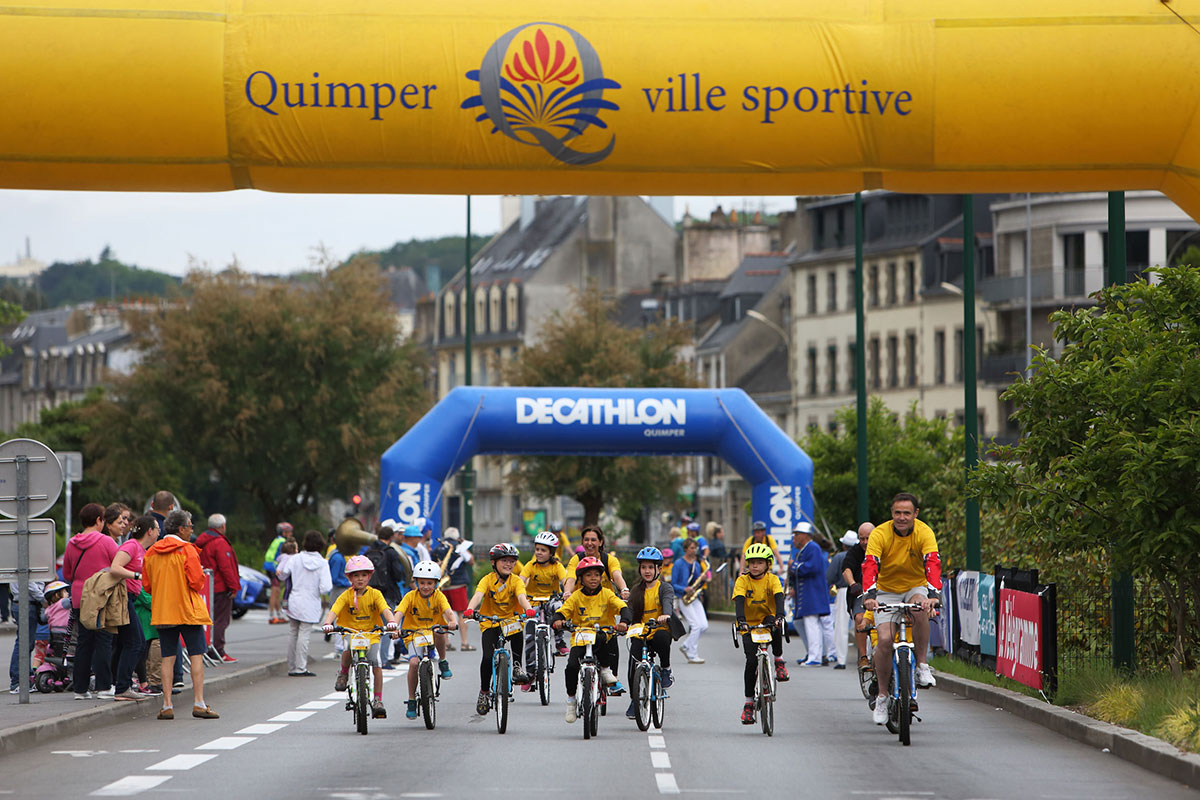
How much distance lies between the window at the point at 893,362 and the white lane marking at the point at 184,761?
70.0 m

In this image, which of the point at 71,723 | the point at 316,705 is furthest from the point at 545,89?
the point at 316,705

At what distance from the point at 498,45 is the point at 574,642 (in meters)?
6.52

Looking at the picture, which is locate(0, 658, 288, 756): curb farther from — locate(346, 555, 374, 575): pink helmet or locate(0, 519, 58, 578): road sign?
locate(346, 555, 374, 575): pink helmet

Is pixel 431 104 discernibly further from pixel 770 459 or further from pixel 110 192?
pixel 770 459

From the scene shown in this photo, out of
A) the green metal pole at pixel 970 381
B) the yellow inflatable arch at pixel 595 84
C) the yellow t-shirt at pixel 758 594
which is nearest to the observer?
the yellow inflatable arch at pixel 595 84

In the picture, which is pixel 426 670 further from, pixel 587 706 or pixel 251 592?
pixel 251 592

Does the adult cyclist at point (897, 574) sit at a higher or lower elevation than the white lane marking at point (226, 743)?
higher

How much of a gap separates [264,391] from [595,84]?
5266 cm

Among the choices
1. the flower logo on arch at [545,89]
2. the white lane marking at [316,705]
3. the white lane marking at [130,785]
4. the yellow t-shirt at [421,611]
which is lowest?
the white lane marking at [316,705]

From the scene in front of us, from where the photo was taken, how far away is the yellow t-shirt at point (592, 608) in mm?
18484

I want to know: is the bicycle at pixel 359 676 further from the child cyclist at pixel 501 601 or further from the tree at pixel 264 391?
the tree at pixel 264 391

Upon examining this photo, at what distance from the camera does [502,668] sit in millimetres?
18625

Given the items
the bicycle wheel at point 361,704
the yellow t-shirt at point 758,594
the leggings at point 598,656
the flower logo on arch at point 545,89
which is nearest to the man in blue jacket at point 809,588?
the yellow t-shirt at point 758,594

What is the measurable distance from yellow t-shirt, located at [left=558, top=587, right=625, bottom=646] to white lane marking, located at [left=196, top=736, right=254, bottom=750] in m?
2.80
